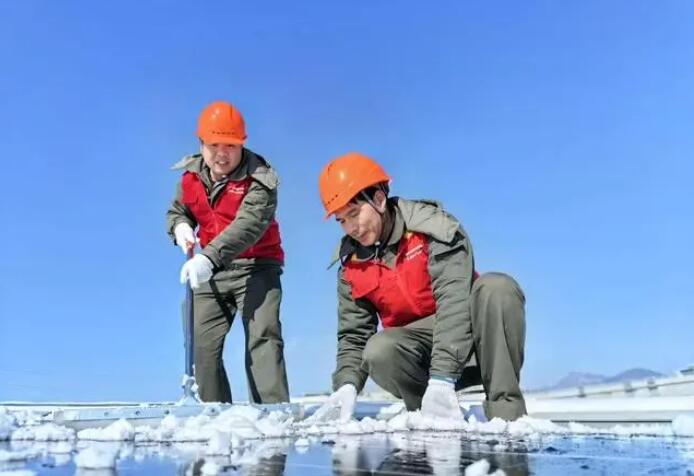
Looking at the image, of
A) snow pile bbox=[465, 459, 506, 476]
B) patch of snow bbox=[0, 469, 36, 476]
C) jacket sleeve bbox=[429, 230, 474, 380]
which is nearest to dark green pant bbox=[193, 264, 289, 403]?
jacket sleeve bbox=[429, 230, 474, 380]

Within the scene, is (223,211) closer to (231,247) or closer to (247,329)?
(231,247)

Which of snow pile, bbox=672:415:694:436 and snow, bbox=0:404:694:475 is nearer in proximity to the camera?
snow, bbox=0:404:694:475

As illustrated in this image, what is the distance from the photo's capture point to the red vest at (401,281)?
347 cm

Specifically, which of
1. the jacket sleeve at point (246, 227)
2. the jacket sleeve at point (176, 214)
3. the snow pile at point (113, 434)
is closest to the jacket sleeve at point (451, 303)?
the jacket sleeve at point (246, 227)

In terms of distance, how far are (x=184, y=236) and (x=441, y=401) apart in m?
2.11

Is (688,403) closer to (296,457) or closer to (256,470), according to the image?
(296,457)

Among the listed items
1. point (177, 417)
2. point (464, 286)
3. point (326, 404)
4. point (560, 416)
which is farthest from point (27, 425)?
point (560, 416)

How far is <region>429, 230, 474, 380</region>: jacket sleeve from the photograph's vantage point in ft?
10.6

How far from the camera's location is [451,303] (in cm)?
331

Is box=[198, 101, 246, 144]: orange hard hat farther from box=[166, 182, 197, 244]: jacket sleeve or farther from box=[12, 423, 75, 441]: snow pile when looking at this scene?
box=[12, 423, 75, 441]: snow pile

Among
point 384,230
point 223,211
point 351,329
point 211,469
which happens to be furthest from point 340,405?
point 211,469

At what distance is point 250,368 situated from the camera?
14.2ft

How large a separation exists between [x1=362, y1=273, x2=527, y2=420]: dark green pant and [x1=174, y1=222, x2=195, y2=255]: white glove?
154 centimetres

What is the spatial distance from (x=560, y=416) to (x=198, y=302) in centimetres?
236
